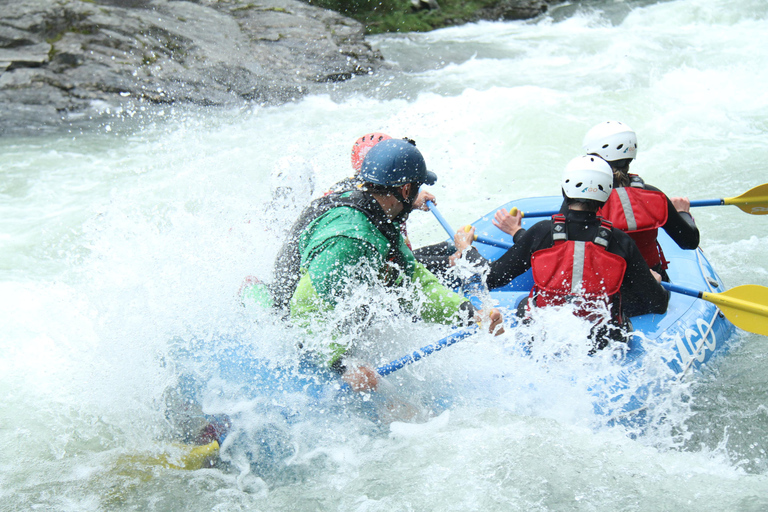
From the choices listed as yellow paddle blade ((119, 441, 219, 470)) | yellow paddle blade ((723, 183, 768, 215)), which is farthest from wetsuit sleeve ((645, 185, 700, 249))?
yellow paddle blade ((119, 441, 219, 470))

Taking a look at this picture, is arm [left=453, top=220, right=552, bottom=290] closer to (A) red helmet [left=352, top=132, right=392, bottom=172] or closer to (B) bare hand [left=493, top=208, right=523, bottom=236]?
(B) bare hand [left=493, top=208, right=523, bottom=236]

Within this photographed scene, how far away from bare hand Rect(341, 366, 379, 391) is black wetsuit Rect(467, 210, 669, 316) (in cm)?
108

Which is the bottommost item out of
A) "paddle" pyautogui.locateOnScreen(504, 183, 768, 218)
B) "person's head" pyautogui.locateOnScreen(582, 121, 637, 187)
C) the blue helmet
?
"paddle" pyautogui.locateOnScreen(504, 183, 768, 218)

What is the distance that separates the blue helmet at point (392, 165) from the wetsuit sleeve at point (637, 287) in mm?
1227

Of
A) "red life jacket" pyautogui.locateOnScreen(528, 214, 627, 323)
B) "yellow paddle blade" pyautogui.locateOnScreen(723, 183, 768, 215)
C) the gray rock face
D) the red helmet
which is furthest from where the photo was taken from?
the gray rock face

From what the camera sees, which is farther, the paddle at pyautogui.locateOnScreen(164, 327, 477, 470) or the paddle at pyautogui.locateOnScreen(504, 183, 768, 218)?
the paddle at pyautogui.locateOnScreen(504, 183, 768, 218)

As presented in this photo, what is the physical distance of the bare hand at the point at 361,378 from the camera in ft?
10.7

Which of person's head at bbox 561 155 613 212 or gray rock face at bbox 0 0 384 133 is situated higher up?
gray rock face at bbox 0 0 384 133

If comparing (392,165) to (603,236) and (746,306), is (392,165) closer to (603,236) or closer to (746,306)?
(603,236)

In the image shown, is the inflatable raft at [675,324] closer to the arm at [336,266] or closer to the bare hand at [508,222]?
the bare hand at [508,222]

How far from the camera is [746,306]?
4.07m

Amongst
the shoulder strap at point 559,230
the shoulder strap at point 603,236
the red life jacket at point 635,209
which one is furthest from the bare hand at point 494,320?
the red life jacket at point 635,209

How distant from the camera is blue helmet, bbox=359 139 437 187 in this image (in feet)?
10.5

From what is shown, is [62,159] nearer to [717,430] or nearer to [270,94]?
[270,94]
